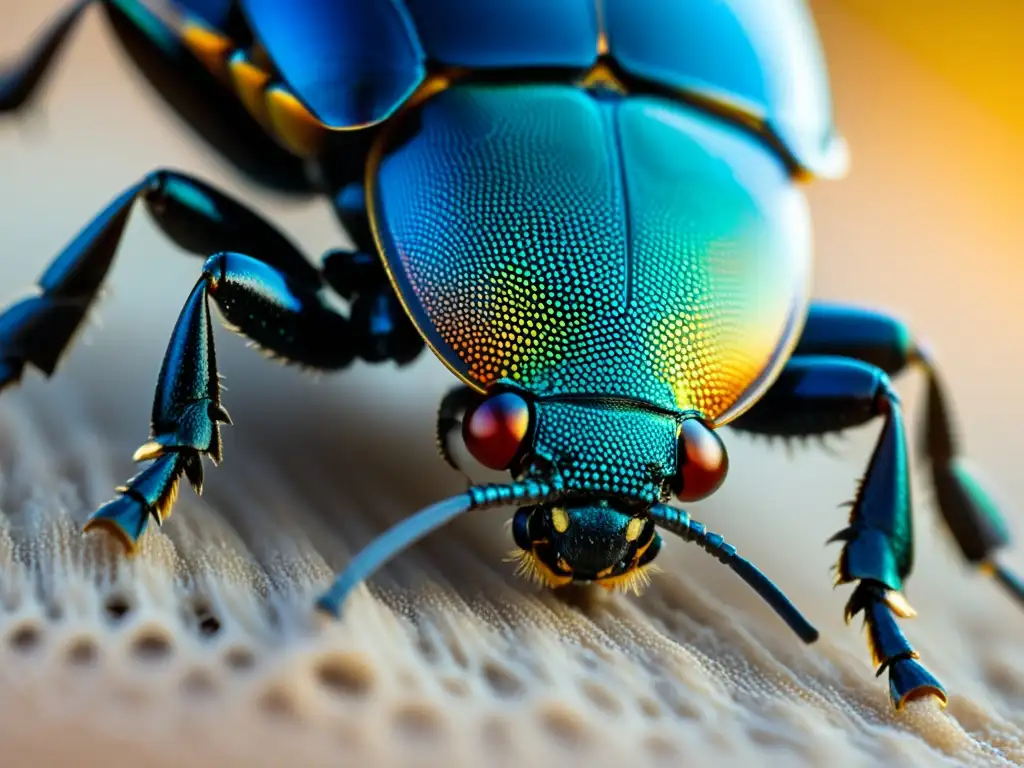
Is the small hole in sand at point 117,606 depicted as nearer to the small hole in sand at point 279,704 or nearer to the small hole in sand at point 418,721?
the small hole in sand at point 279,704

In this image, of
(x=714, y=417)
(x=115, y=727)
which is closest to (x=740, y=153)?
(x=714, y=417)

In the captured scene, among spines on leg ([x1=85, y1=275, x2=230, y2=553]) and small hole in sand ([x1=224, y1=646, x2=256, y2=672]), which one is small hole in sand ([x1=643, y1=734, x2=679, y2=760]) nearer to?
small hole in sand ([x1=224, y1=646, x2=256, y2=672])

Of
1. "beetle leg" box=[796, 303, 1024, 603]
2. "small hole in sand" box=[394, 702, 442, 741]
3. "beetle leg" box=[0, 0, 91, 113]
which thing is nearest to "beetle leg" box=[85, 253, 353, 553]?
"small hole in sand" box=[394, 702, 442, 741]

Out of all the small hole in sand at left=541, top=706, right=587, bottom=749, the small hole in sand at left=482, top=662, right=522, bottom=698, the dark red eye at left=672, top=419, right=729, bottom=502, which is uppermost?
the dark red eye at left=672, top=419, right=729, bottom=502

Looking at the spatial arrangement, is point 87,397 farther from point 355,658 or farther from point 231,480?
point 355,658

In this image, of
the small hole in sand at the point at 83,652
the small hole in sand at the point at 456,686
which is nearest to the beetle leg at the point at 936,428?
the small hole in sand at the point at 456,686

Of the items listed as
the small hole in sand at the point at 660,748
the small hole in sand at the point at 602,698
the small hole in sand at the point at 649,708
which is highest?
the small hole in sand at the point at 649,708

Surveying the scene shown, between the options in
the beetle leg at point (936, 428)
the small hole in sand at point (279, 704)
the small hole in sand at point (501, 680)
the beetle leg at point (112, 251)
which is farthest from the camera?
the beetle leg at point (936, 428)
